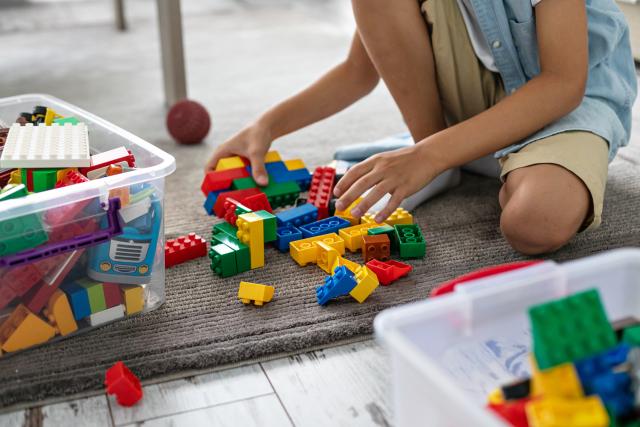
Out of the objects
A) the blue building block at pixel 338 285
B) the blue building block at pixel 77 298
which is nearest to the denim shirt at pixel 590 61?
the blue building block at pixel 338 285

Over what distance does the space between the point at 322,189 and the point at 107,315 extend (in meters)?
0.38

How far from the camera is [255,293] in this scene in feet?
2.81

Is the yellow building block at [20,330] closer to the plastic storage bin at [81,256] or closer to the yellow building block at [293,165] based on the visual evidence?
the plastic storage bin at [81,256]

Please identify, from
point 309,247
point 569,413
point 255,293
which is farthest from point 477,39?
point 569,413

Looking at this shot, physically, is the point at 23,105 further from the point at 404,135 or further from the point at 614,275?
the point at 614,275

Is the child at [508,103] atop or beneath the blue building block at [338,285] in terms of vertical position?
atop

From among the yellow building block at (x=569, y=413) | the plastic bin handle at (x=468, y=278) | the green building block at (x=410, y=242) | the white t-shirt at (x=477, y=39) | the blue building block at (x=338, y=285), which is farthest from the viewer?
the white t-shirt at (x=477, y=39)

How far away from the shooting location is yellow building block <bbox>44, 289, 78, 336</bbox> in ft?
2.58

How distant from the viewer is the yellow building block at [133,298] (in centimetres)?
83

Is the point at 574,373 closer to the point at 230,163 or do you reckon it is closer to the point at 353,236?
the point at 353,236

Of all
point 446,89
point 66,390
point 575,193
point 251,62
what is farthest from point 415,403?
point 251,62

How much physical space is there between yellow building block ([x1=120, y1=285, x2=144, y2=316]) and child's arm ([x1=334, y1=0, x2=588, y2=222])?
242mm

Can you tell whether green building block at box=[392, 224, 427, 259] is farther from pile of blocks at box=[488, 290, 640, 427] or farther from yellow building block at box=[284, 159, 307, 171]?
pile of blocks at box=[488, 290, 640, 427]

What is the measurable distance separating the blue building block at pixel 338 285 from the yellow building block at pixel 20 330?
29 centimetres
